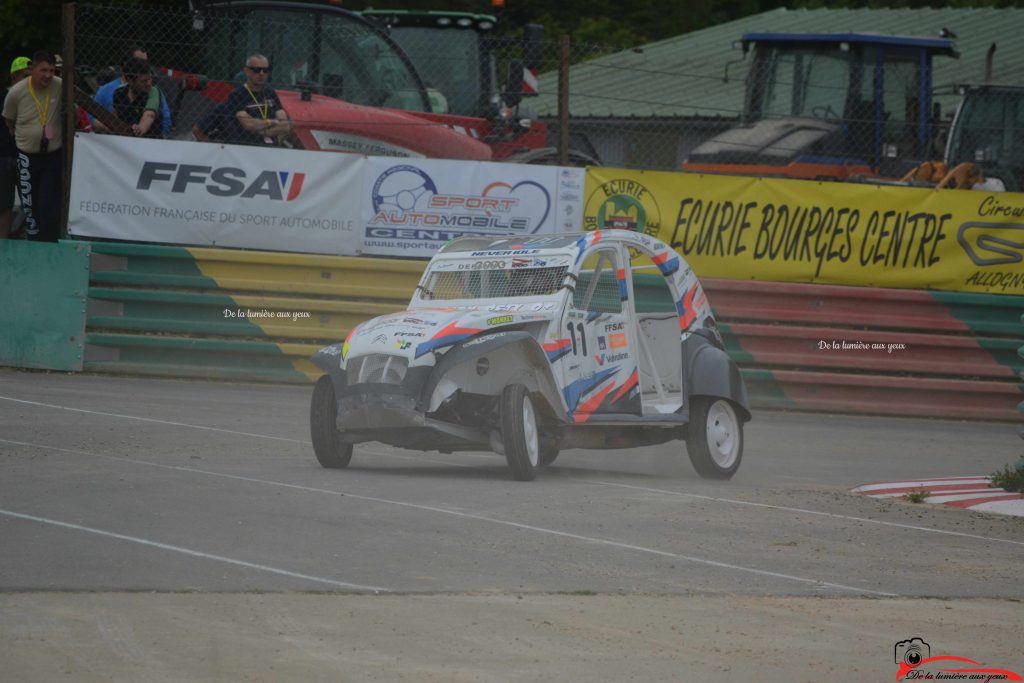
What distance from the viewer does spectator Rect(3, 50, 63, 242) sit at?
15.3 meters

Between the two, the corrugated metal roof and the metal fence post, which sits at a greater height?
the corrugated metal roof

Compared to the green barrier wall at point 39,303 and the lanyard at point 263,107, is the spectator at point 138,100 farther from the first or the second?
the green barrier wall at point 39,303

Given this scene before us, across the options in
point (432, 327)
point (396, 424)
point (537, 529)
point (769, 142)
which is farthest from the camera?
point (769, 142)

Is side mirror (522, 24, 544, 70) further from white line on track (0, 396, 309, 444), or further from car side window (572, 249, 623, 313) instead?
white line on track (0, 396, 309, 444)

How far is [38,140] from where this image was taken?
15.3 metres

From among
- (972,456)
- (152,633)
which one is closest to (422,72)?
(972,456)

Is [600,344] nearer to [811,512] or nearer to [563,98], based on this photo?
[811,512]

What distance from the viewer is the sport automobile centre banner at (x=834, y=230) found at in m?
15.6

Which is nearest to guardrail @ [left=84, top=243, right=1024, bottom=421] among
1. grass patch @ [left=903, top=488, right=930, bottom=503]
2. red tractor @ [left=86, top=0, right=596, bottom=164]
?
red tractor @ [left=86, top=0, right=596, bottom=164]

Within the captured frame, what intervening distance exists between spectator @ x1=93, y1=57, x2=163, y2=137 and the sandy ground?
9724 mm

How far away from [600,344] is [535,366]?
0.75 m

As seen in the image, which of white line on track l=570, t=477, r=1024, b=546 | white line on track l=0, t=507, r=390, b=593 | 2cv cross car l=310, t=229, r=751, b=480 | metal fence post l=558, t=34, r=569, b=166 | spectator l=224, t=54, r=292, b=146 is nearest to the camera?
white line on track l=0, t=507, r=390, b=593

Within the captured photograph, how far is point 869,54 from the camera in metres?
21.7
